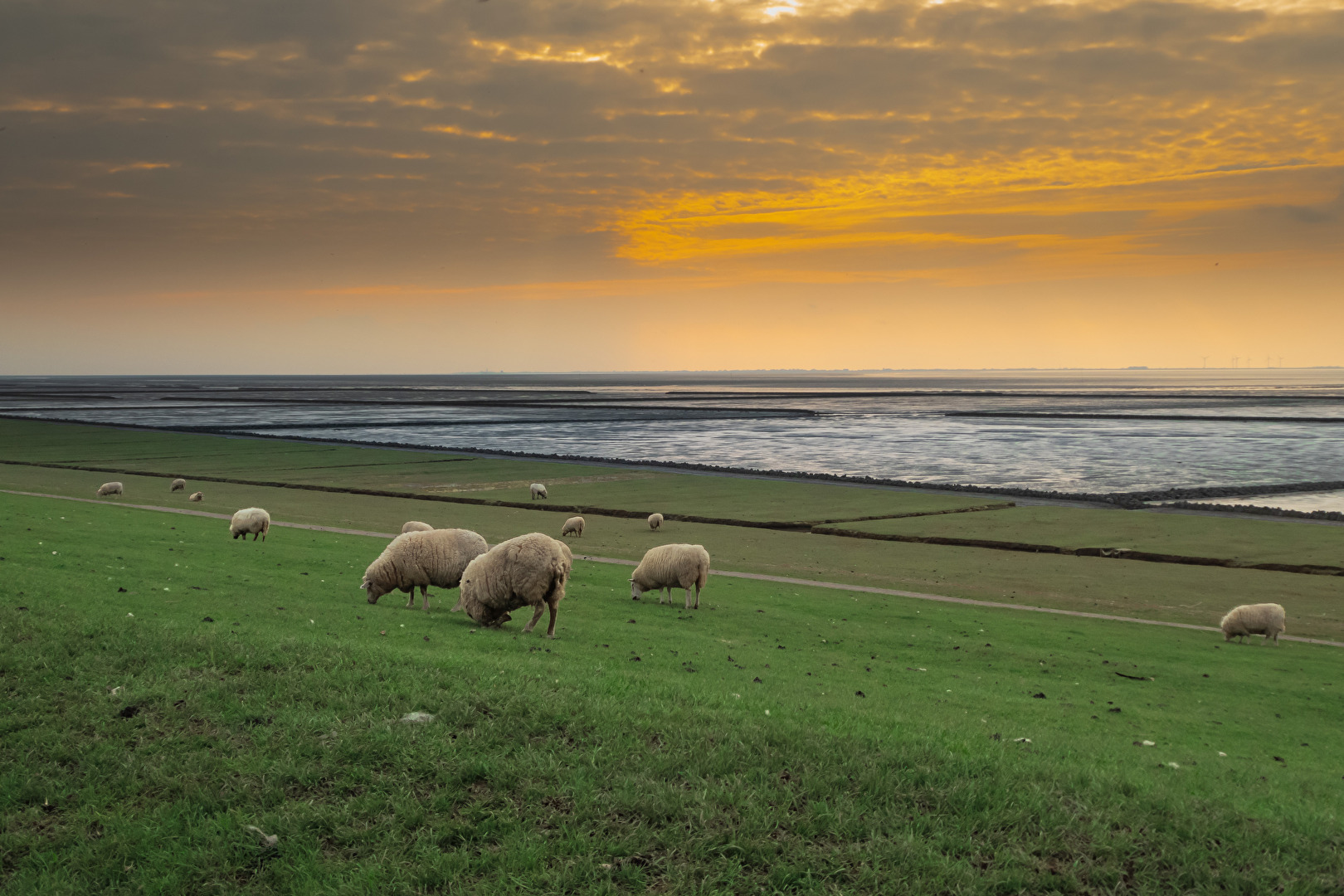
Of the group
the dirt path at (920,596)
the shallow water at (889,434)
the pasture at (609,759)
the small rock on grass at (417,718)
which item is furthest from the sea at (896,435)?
the small rock on grass at (417,718)

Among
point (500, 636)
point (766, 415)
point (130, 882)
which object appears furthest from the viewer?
point (766, 415)

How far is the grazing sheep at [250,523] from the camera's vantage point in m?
31.0

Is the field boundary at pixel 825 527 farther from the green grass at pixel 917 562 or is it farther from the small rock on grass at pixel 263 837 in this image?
the small rock on grass at pixel 263 837

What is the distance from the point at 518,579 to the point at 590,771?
7.74 m

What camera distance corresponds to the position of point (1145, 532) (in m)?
44.5

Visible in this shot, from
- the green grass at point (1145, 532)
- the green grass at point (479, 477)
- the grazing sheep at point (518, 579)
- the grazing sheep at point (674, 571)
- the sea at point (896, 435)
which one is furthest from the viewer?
the sea at point (896, 435)

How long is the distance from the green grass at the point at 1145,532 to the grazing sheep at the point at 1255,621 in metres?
15.9

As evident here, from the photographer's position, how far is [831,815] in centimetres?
914

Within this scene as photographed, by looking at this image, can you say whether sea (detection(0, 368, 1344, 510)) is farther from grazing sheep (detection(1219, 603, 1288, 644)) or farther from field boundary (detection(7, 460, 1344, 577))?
grazing sheep (detection(1219, 603, 1288, 644))

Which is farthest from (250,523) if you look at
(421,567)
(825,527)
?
(825,527)

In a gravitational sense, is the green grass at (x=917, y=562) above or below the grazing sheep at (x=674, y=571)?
below

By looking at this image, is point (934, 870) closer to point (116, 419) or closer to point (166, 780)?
point (166, 780)

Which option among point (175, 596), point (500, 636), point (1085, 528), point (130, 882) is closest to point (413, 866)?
point (130, 882)

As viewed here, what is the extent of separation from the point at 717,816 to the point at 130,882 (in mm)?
5138
